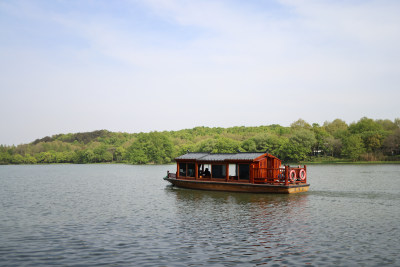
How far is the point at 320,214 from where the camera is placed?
78.0 ft

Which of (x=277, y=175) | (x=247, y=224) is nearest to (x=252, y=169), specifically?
(x=277, y=175)

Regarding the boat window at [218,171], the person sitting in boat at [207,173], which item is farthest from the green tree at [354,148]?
the boat window at [218,171]

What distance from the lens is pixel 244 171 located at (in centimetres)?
3772

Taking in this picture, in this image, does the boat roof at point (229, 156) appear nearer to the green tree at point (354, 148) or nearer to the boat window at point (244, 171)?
the boat window at point (244, 171)

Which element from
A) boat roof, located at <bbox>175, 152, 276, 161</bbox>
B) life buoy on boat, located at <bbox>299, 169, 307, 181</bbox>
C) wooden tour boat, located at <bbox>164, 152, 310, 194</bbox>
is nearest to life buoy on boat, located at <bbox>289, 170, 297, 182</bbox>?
wooden tour boat, located at <bbox>164, 152, 310, 194</bbox>

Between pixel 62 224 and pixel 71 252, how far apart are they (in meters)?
7.00

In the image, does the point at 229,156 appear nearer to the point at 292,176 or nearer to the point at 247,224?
the point at 292,176

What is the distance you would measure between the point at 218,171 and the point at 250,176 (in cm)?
465

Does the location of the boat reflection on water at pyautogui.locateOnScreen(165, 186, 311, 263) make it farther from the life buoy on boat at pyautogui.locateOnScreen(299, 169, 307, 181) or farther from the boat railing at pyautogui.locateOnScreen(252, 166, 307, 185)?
the life buoy on boat at pyautogui.locateOnScreen(299, 169, 307, 181)

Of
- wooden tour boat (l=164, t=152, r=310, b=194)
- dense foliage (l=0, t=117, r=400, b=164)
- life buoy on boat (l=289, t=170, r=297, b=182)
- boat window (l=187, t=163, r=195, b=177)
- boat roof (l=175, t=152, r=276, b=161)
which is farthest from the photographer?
dense foliage (l=0, t=117, r=400, b=164)

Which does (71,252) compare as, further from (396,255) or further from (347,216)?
(347,216)

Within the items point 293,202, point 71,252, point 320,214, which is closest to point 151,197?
point 293,202

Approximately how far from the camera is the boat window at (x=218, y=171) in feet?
130

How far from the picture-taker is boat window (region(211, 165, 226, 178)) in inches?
1564
